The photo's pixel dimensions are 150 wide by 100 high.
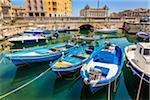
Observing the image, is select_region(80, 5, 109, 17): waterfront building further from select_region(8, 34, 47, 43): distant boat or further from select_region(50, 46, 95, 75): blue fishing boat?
select_region(50, 46, 95, 75): blue fishing boat

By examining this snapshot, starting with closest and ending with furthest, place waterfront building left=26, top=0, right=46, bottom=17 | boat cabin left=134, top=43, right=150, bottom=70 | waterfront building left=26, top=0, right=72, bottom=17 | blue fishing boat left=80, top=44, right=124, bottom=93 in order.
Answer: blue fishing boat left=80, top=44, right=124, bottom=93 < boat cabin left=134, top=43, right=150, bottom=70 < waterfront building left=26, top=0, right=46, bottom=17 < waterfront building left=26, top=0, right=72, bottom=17

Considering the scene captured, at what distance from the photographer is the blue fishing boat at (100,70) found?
10680 millimetres

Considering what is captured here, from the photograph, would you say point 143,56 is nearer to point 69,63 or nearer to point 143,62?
point 143,62

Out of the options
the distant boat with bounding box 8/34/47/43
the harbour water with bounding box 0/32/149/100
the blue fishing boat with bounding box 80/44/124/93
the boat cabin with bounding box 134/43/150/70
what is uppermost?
the distant boat with bounding box 8/34/47/43

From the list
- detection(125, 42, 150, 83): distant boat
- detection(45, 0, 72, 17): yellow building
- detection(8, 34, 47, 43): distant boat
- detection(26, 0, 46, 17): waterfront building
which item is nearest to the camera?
detection(125, 42, 150, 83): distant boat

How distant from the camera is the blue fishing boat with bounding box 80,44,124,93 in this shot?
1068cm

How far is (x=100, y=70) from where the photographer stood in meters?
11.5

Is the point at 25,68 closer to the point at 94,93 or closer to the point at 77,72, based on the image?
the point at 77,72

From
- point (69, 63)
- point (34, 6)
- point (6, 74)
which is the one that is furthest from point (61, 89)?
point (34, 6)

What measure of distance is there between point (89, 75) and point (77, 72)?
3634 millimetres

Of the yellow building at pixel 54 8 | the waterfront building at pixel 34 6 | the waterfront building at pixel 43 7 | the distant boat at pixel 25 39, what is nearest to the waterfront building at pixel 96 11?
the yellow building at pixel 54 8

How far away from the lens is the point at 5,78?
1518 cm

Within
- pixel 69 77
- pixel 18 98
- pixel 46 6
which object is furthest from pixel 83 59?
pixel 46 6

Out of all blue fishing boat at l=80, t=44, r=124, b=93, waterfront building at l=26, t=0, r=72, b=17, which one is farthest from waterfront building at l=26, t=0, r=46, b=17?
blue fishing boat at l=80, t=44, r=124, b=93
